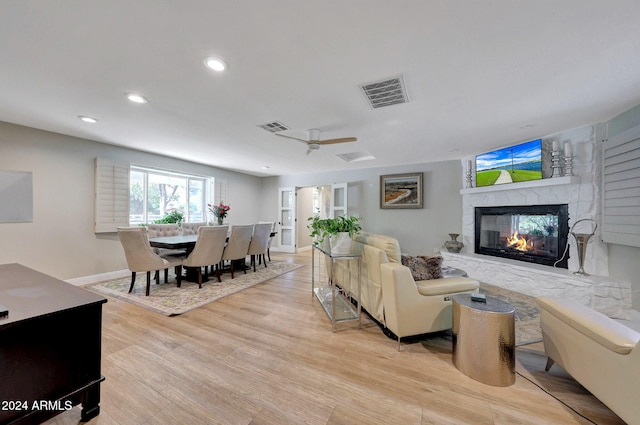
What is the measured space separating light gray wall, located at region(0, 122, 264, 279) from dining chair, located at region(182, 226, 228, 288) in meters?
1.81

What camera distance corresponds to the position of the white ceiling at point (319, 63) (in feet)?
4.69

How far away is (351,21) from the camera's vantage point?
4.89ft

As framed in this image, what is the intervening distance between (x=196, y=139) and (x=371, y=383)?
4091mm

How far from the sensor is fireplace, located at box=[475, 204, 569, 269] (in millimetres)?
3557

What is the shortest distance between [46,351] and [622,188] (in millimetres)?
5249

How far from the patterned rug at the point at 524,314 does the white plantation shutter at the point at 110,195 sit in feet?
19.9

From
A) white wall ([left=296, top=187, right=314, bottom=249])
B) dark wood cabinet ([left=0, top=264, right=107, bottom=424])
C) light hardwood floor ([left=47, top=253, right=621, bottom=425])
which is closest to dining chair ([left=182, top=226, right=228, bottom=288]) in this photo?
light hardwood floor ([left=47, top=253, right=621, bottom=425])

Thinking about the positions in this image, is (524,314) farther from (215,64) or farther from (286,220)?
(286,220)

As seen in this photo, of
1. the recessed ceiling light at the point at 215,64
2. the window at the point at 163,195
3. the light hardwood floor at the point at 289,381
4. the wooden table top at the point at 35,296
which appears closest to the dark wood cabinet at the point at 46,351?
the wooden table top at the point at 35,296

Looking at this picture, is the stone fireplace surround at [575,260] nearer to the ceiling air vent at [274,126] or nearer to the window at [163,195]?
the ceiling air vent at [274,126]

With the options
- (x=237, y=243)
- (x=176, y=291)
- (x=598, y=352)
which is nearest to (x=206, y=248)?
(x=237, y=243)

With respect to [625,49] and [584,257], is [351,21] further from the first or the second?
[584,257]

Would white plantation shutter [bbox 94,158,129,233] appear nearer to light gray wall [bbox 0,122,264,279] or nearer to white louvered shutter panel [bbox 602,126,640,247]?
light gray wall [bbox 0,122,264,279]

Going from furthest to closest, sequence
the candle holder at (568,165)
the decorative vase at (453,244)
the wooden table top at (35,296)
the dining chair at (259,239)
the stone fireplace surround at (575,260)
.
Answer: the decorative vase at (453,244), the dining chair at (259,239), the candle holder at (568,165), the stone fireplace surround at (575,260), the wooden table top at (35,296)
